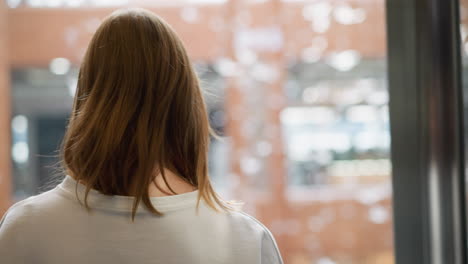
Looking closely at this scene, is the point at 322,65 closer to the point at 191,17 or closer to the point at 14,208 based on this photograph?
the point at 191,17

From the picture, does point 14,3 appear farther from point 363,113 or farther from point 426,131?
point 426,131

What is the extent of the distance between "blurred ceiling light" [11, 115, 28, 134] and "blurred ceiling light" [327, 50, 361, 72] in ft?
5.33

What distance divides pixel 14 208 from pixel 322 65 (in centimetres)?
233

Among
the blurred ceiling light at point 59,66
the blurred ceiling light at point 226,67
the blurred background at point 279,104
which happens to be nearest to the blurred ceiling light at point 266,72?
the blurred background at point 279,104

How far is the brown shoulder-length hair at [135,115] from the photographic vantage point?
84 centimetres

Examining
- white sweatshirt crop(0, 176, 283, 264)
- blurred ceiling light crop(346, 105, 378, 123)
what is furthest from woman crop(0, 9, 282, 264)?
blurred ceiling light crop(346, 105, 378, 123)

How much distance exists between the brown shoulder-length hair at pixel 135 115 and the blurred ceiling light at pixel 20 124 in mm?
2143

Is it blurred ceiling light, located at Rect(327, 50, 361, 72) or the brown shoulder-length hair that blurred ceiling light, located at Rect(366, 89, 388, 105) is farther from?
the brown shoulder-length hair

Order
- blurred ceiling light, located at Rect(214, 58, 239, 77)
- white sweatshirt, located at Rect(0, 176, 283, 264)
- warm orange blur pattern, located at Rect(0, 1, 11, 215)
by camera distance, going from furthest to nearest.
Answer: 1. blurred ceiling light, located at Rect(214, 58, 239, 77)
2. warm orange blur pattern, located at Rect(0, 1, 11, 215)
3. white sweatshirt, located at Rect(0, 176, 283, 264)

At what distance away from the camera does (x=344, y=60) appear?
9.69 ft

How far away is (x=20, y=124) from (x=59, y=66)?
36 centimetres

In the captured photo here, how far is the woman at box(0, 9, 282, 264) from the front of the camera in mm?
820

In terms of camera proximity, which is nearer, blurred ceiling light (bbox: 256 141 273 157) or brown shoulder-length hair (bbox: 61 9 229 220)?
brown shoulder-length hair (bbox: 61 9 229 220)

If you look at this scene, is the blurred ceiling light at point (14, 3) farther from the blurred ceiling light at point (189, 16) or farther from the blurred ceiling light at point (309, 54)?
the blurred ceiling light at point (309, 54)
